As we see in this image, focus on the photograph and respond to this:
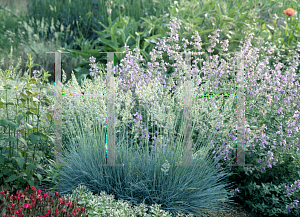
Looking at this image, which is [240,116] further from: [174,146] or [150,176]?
[150,176]

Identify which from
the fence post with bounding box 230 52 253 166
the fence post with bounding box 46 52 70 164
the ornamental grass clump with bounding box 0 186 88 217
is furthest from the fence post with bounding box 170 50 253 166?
the fence post with bounding box 46 52 70 164

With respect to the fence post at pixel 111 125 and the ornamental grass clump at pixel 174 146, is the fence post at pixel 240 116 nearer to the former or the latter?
the ornamental grass clump at pixel 174 146

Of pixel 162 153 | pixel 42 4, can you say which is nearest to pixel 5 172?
pixel 162 153

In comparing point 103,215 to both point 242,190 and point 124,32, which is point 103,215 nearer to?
point 242,190

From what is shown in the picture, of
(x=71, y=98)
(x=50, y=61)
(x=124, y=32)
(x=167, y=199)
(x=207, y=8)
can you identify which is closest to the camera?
(x=167, y=199)

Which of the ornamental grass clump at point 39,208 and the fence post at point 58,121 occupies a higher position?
the fence post at point 58,121

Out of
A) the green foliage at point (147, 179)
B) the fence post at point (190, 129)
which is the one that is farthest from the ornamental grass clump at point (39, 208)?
the fence post at point (190, 129)

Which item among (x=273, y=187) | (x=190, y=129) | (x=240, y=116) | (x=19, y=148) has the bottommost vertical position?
(x=273, y=187)

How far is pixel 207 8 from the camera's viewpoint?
20.5 ft

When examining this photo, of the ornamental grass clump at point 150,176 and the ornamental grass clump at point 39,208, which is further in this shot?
the ornamental grass clump at point 150,176

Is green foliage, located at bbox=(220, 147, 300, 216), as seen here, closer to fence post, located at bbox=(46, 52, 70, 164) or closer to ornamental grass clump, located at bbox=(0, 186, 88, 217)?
ornamental grass clump, located at bbox=(0, 186, 88, 217)

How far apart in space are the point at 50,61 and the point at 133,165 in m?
4.40

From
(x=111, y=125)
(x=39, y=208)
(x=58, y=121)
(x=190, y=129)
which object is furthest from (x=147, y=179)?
(x=58, y=121)

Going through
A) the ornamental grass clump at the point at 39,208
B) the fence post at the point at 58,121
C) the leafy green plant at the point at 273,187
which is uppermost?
the fence post at the point at 58,121
